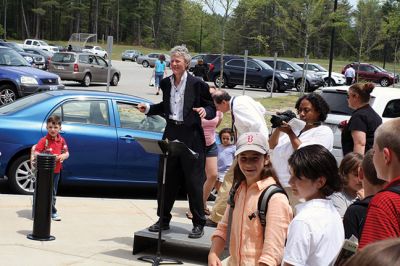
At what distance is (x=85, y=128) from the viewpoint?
28.5 ft

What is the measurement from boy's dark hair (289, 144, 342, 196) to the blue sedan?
5799 millimetres

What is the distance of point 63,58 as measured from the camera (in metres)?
29.3

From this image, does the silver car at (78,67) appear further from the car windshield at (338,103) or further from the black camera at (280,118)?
the black camera at (280,118)

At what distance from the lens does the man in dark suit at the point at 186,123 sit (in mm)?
6129

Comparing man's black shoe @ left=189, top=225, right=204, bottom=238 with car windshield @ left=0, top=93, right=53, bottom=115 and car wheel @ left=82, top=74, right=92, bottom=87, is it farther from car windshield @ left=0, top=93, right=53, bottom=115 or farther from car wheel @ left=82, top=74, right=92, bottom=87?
car wheel @ left=82, top=74, right=92, bottom=87

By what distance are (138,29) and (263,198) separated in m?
124

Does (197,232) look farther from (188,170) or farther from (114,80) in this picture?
(114,80)

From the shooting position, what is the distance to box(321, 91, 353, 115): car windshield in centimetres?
1066

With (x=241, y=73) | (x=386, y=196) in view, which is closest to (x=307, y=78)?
(x=241, y=73)

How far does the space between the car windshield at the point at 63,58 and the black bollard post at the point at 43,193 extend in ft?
75.4

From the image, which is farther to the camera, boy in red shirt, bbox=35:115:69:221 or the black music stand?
boy in red shirt, bbox=35:115:69:221

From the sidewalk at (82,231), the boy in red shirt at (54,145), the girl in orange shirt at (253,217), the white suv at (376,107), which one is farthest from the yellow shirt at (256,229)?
the white suv at (376,107)

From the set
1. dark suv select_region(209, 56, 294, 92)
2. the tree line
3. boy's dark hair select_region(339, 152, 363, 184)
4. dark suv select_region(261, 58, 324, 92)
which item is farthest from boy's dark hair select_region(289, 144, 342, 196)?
the tree line

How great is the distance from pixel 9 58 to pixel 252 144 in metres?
17.0
